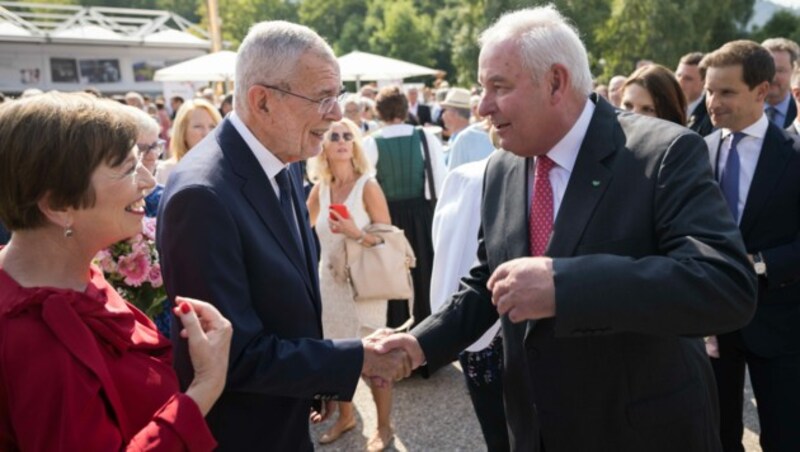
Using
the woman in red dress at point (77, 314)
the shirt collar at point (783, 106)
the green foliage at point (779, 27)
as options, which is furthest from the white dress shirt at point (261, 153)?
the green foliage at point (779, 27)

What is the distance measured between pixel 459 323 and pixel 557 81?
94 centimetres

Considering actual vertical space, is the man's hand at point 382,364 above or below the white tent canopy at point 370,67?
above

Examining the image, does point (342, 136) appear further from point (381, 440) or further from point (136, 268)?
point (136, 268)

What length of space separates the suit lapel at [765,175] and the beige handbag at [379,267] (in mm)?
2399

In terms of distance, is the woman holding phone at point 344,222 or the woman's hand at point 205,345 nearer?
the woman's hand at point 205,345

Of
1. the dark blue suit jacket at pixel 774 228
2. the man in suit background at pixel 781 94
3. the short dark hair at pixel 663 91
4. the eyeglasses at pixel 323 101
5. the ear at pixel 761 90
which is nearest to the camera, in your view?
the eyeglasses at pixel 323 101

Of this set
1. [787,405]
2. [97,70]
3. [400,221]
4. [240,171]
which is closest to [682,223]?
[240,171]

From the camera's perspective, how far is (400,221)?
6258mm

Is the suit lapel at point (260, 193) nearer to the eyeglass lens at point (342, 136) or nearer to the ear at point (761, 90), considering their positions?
the ear at point (761, 90)

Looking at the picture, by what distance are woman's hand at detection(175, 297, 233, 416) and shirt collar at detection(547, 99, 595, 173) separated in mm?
1156

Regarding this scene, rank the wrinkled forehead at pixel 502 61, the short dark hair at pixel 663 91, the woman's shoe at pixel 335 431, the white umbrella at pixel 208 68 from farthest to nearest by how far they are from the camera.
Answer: the white umbrella at pixel 208 68, the woman's shoe at pixel 335 431, the short dark hair at pixel 663 91, the wrinkled forehead at pixel 502 61

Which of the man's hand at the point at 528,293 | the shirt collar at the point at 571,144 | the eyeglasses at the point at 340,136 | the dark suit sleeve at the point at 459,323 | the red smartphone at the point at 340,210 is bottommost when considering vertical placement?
the red smartphone at the point at 340,210

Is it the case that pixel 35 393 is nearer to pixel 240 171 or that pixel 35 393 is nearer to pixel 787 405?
pixel 240 171

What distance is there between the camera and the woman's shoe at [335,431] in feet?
16.0
